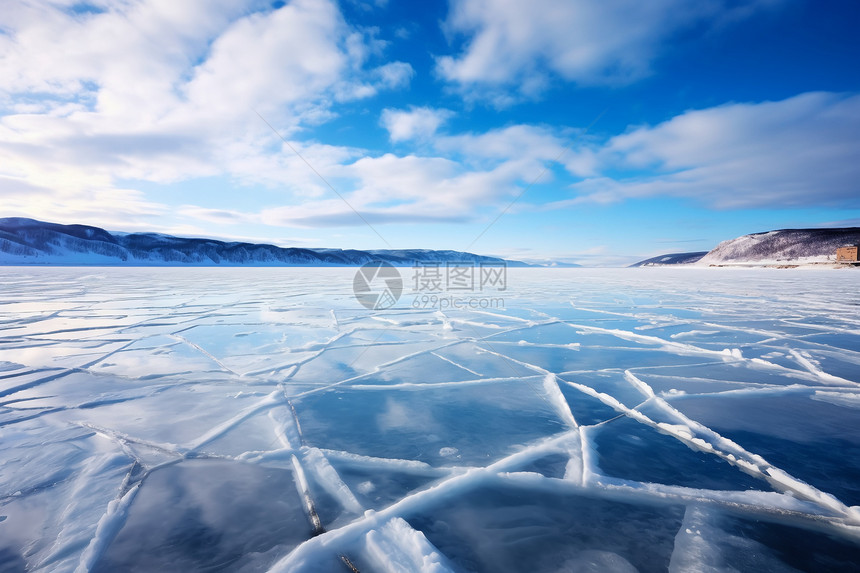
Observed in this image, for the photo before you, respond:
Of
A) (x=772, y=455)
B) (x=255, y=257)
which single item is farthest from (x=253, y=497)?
(x=255, y=257)

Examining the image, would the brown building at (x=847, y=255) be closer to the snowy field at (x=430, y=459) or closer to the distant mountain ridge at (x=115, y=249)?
the snowy field at (x=430, y=459)

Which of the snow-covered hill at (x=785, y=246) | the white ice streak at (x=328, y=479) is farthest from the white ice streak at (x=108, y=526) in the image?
the snow-covered hill at (x=785, y=246)
